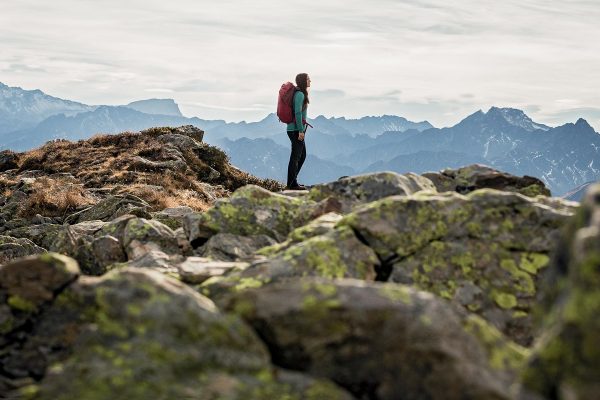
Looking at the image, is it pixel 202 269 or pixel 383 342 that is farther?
pixel 202 269

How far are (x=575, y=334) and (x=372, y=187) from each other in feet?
30.8

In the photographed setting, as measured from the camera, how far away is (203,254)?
543 inches

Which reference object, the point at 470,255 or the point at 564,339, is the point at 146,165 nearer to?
the point at 470,255

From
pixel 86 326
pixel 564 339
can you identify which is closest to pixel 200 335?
pixel 86 326

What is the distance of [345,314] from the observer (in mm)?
6594

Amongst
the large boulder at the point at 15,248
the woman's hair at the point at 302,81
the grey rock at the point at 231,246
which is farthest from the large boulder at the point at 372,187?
the large boulder at the point at 15,248

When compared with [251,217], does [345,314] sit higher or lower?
higher

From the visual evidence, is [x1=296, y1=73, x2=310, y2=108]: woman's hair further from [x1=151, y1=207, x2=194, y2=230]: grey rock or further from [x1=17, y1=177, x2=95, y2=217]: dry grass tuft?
[x1=17, y1=177, x2=95, y2=217]: dry grass tuft

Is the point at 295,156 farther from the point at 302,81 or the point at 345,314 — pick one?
the point at 345,314

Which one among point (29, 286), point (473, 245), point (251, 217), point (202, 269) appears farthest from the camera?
point (251, 217)

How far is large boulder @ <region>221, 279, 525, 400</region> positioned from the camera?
6160mm

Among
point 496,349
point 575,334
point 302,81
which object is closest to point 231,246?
point 496,349

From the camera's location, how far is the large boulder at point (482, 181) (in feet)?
48.2

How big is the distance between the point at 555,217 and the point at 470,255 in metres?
1.78
